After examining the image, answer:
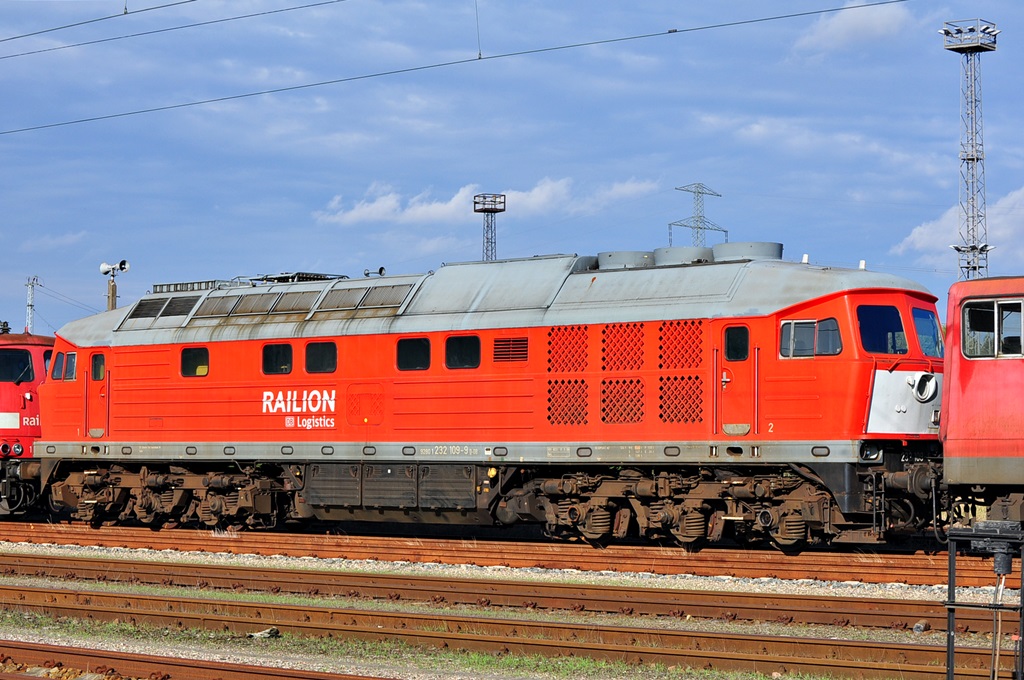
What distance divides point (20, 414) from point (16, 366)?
1.31 metres

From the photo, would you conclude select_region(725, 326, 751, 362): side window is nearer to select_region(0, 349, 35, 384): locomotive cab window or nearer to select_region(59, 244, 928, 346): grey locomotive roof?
select_region(59, 244, 928, 346): grey locomotive roof

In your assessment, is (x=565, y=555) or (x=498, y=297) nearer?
(x=565, y=555)

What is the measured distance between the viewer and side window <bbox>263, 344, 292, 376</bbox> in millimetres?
25719

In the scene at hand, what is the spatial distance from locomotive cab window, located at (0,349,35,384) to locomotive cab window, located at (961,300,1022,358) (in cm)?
2277

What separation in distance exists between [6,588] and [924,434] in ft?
46.8

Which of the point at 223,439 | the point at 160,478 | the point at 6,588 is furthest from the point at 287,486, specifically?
the point at 6,588

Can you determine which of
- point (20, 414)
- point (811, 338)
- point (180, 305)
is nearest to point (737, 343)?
point (811, 338)

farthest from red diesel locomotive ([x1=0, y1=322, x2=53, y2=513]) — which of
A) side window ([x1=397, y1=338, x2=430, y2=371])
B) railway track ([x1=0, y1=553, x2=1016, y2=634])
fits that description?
side window ([x1=397, y1=338, x2=430, y2=371])

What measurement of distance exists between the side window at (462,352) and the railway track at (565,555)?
3.41m

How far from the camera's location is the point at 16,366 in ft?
105

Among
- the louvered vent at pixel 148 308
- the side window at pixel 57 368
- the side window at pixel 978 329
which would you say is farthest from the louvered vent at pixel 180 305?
the side window at pixel 978 329

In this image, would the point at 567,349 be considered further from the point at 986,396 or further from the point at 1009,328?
the point at 1009,328

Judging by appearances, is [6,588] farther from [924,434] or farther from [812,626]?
[924,434]

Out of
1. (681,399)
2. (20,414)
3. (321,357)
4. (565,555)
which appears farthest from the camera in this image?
(20,414)
